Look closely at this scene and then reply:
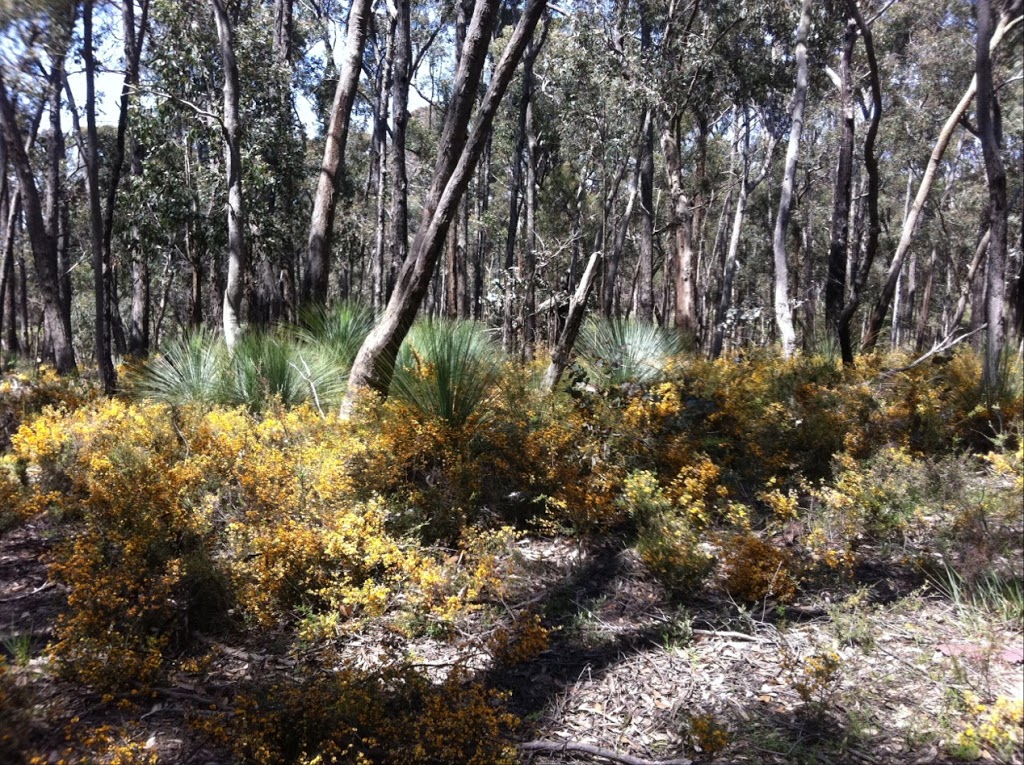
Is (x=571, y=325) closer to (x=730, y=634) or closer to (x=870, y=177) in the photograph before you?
(x=730, y=634)

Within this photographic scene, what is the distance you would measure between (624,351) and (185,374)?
15.2 ft

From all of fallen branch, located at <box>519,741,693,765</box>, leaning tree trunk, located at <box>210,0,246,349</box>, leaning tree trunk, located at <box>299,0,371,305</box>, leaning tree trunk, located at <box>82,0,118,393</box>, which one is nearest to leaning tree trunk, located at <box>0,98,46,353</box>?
leaning tree trunk, located at <box>82,0,118,393</box>

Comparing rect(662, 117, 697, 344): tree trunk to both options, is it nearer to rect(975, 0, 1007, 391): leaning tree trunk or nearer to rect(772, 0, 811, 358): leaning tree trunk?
rect(772, 0, 811, 358): leaning tree trunk

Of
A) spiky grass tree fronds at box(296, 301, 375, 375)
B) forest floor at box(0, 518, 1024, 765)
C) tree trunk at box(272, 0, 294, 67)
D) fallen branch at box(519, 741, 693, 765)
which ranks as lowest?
fallen branch at box(519, 741, 693, 765)

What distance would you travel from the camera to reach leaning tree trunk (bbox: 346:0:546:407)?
5910mm

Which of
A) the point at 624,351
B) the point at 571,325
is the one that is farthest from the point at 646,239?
the point at 571,325

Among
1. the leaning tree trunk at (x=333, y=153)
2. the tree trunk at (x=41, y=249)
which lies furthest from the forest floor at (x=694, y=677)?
the tree trunk at (x=41, y=249)

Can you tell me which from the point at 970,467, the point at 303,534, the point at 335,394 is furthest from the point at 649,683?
the point at 335,394

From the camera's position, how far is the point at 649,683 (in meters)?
3.21

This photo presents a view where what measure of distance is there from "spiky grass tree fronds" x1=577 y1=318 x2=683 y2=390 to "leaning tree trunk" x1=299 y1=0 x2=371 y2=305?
3.26m

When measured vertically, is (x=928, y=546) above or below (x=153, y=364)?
below

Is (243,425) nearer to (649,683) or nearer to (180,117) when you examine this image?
(649,683)

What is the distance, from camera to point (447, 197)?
5.95 metres

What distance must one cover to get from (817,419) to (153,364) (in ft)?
21.9
